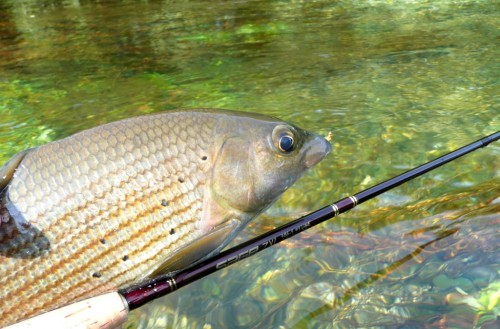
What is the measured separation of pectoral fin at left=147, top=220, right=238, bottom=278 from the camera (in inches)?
85.4

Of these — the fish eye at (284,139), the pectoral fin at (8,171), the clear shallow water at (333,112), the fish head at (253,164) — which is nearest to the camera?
the pectoral fin at (8,171)

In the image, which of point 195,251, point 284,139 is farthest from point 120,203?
point 284,139

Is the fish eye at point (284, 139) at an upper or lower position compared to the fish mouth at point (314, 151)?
upper

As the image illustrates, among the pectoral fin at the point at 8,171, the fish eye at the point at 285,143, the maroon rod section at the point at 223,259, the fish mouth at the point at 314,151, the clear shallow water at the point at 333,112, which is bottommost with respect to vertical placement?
the clear shallow water at the point at 333,112

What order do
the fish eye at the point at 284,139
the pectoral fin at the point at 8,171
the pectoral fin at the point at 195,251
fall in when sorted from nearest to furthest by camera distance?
the pectoral fin at the point at 8,171, the pectoral fin at the point at 195,251, the fish eye at the point at 284,139

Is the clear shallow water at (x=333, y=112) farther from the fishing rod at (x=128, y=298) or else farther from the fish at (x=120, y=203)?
the fish at (x=120, y=203)

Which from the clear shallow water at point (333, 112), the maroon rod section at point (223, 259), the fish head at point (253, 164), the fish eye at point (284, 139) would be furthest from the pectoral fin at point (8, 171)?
the fish eye at point (284, 139)

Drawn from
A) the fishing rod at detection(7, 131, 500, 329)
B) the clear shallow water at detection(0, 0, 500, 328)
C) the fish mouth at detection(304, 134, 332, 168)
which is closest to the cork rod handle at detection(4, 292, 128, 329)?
the fishing rod at detection(7, 131, 500, 329)

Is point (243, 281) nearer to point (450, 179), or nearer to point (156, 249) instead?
point (156, 249)

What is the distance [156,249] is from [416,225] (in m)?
1.68

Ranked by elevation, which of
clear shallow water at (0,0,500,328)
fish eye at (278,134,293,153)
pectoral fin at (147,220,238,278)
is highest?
fish eye at (278,134,293,153)

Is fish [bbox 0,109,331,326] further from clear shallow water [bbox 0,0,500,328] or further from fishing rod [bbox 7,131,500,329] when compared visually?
clear shallow water [bbox 0,0,500,328]

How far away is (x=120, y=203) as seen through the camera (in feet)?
7.12

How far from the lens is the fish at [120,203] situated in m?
2.06
